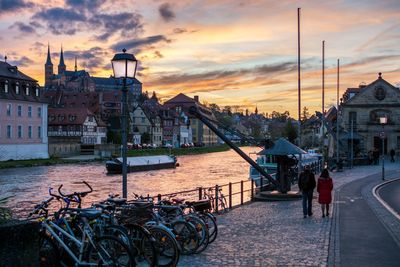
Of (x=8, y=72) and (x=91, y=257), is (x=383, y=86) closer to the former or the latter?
(x=8, y=72)

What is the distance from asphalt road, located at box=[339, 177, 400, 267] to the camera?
1005 centimetres

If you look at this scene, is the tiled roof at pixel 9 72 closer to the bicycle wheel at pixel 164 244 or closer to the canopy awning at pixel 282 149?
the canopy awning at pixel 282 149

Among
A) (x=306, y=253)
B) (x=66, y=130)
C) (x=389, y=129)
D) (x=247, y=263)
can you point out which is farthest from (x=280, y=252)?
(x=66, y=130)

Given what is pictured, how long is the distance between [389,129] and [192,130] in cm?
9743

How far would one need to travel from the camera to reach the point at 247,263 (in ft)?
32.6

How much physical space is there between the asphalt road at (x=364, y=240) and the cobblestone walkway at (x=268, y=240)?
44 centimetres

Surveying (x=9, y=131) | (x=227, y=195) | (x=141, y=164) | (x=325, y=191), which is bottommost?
(x=141, y=164)

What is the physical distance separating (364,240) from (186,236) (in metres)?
4.47

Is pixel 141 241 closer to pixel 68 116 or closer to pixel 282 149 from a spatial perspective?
pixel 282 149

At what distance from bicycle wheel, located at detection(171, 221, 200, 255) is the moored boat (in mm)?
48636

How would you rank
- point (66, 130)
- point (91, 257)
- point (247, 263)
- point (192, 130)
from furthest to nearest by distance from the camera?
point (192, 130), point (66, 130), point (247, 263), point (91, 257)

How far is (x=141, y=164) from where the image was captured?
64.3 metres

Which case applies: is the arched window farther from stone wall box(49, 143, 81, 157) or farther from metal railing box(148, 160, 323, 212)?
stone wall box(49, 143, 81, 157)

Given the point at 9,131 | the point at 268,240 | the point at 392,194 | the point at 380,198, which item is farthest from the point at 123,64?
the point at 9,131
